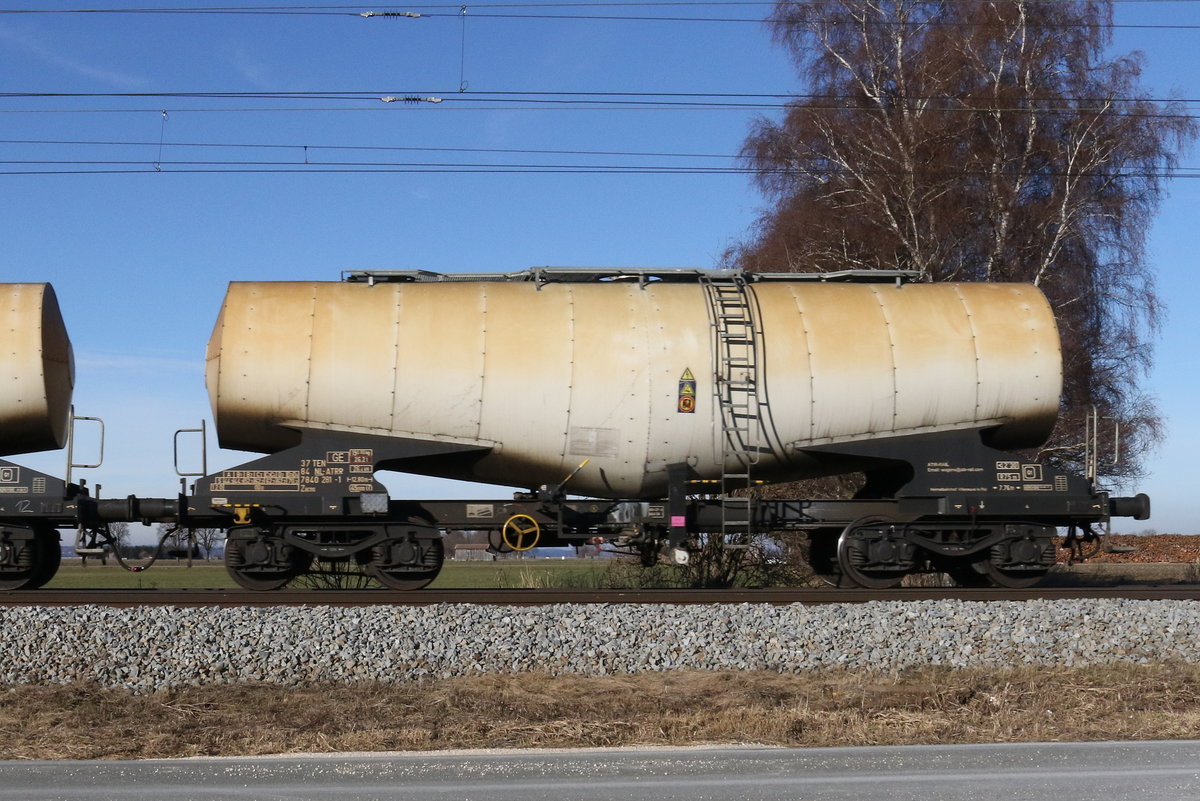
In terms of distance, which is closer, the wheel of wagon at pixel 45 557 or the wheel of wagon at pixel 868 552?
the wheel of wagon at pixel 45 557

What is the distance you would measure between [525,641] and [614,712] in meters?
1.77

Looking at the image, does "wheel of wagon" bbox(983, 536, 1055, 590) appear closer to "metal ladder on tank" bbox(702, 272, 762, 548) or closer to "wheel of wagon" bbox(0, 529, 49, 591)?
"metal ladder on tank" bbox(702, 272, 762, 548)

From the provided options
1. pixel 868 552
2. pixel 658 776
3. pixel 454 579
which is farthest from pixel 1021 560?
pixel 454 579

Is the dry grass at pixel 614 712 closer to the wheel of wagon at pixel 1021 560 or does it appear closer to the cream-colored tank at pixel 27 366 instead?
the wheel of wagon at pixel 1021 560

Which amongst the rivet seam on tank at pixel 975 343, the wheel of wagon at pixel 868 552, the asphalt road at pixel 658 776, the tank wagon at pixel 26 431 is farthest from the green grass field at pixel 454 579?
the asphalt road at pixel 658 776

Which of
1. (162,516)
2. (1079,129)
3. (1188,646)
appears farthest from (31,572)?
(1079,129)

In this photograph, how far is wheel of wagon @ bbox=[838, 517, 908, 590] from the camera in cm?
1209

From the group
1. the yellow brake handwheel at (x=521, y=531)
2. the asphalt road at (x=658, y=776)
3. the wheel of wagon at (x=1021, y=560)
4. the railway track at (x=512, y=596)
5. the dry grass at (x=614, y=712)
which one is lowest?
the dry grass at (x=614, y=712)

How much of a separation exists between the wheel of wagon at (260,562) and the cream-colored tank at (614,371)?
1.18 metres

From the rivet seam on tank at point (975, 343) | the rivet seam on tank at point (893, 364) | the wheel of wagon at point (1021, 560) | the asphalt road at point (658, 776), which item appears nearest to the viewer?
the asphalt road at point (658, 776)

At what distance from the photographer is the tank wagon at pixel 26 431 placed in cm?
1162

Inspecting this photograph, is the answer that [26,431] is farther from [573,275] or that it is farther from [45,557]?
[573,275]

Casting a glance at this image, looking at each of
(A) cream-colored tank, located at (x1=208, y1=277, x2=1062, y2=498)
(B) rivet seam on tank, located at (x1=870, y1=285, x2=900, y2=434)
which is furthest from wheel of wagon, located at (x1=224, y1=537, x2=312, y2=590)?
(B) rivet seam on tank, located at (x1=870, y1=285, x2=900, y2=434)

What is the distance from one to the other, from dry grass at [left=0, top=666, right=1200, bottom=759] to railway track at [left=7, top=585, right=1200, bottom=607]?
270 cm
